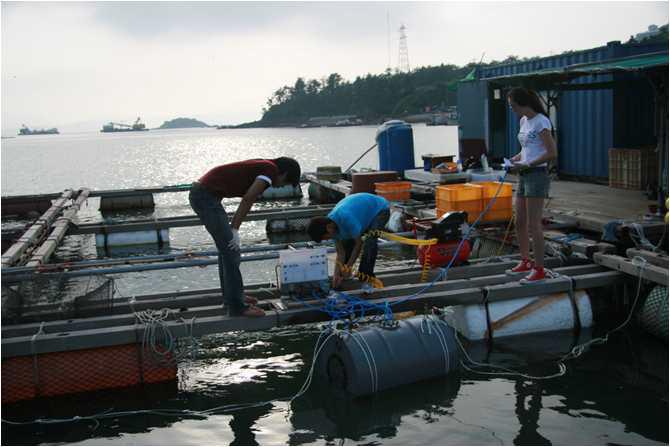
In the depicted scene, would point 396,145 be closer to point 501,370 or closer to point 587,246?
point 587,246


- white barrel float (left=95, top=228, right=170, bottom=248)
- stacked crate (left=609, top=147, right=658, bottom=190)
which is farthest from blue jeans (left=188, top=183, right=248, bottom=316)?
stacked crate (left=609, top=147, right=658, bottom=190)

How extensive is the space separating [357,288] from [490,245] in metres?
4.73

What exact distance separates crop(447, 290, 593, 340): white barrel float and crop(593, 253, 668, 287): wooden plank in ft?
2.02

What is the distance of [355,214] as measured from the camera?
8.33 metres

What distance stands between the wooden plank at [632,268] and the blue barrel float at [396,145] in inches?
455

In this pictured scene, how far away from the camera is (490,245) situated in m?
13.0

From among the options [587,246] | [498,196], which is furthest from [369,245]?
[498,196]

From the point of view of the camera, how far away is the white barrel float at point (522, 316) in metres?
9.08

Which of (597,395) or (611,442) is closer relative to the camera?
(611,442)

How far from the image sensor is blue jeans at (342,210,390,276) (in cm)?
857

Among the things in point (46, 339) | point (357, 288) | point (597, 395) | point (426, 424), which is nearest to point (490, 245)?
point (357, 288)

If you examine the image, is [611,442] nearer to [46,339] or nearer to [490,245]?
[46,339]

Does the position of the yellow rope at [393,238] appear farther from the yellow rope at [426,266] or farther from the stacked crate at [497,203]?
the stacked crate at [497,203]

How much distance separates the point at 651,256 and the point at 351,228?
416 centimetres
